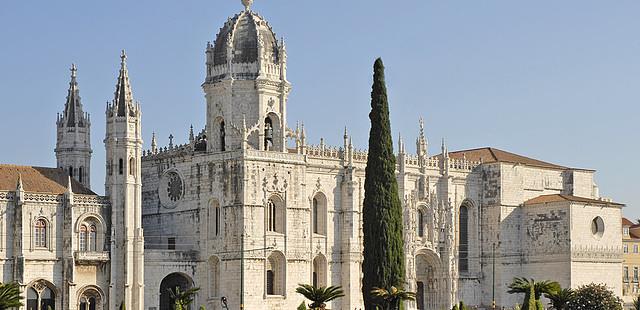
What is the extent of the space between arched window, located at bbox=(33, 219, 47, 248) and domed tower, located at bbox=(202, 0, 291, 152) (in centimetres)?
1239

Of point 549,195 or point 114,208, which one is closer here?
point 114,208

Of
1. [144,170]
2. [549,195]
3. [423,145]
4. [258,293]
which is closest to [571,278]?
[549,195]

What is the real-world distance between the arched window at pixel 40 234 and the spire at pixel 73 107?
822cm

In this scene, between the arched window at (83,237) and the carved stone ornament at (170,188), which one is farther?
the carved stone ornament at (170,188)

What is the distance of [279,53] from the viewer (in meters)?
76.0

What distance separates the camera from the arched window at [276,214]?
74000 mm

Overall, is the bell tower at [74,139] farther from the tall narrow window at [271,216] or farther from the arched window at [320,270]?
the arched window at [320,270]

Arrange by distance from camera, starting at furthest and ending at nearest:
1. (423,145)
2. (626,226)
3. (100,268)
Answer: (626,226)
(423,145)
(100,268)

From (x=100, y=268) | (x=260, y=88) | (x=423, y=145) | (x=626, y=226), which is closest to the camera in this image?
(x=100, y=268)

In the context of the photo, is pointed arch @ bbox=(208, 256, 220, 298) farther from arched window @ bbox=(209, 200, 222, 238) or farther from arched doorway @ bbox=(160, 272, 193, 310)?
arched window @ bbox=(209, 200, 222, 238)

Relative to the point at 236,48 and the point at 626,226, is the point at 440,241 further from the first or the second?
the point at 626,226

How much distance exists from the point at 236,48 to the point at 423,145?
15926 millimetres

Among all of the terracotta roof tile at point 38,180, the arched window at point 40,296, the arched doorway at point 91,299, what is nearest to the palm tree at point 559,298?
the arched doorway at point 91,299

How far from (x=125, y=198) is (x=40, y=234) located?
5.15 m
